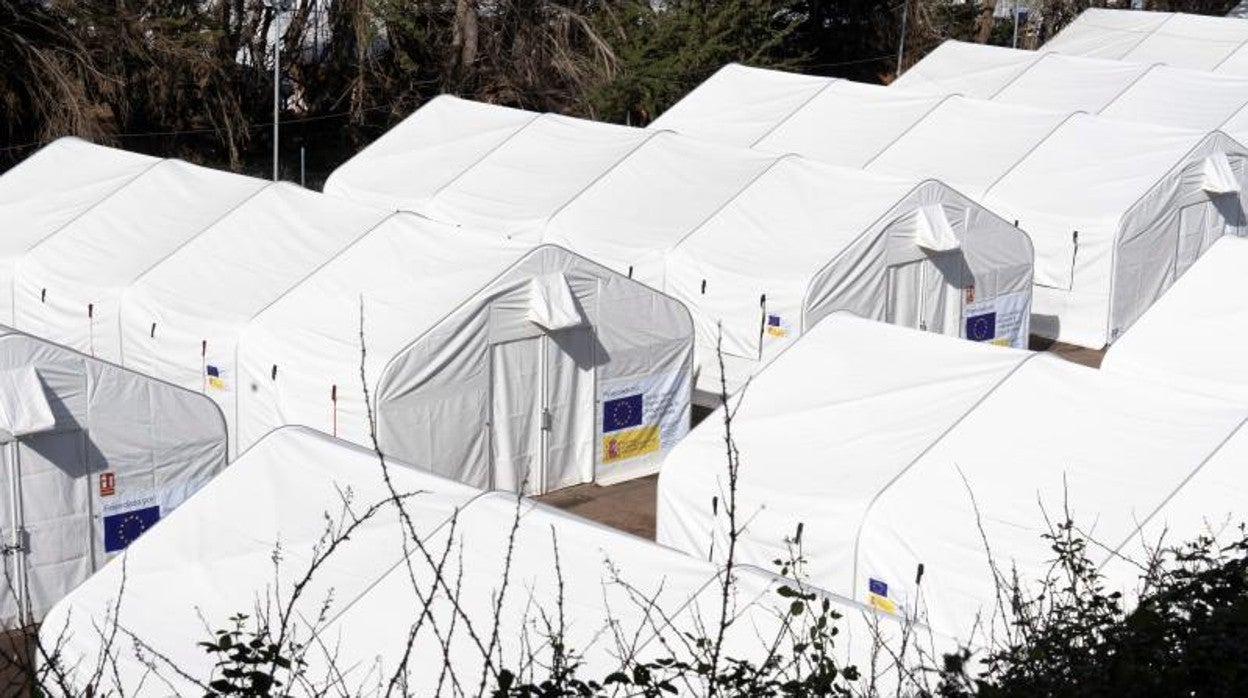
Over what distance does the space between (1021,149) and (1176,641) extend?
15626 millimetres

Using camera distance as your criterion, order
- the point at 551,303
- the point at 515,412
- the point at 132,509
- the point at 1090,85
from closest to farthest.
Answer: the point at 132,509, the point at 551,303, the point at 515,412, the point at 1090,85

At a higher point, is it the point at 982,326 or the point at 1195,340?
the point at 1195,340

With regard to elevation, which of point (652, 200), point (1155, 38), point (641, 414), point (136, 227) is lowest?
point (641, 414)

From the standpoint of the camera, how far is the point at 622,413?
1534 centimetres

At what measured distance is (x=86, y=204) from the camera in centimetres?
1791

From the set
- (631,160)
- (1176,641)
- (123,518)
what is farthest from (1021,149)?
(1176,641)

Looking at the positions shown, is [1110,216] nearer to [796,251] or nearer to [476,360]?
[796,251]

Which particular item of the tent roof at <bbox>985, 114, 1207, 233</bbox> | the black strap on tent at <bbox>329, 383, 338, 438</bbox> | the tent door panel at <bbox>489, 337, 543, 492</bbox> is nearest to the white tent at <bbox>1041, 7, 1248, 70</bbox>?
the tent roof at <bbox>985, 114, 1207, 233</bbox>

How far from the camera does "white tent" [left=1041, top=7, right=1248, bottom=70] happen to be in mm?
29859

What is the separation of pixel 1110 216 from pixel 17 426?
1208 centimetres

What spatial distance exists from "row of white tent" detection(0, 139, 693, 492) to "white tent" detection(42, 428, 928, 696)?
2.97 meters

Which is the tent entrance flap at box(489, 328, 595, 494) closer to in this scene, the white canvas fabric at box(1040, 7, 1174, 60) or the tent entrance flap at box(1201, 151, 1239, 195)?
the tent entrance flap at box(1201, 151, 1239, 195)

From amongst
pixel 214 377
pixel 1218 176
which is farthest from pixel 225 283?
pixel 1218 176

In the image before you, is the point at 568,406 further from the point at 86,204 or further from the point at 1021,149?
the point at 1021,149
